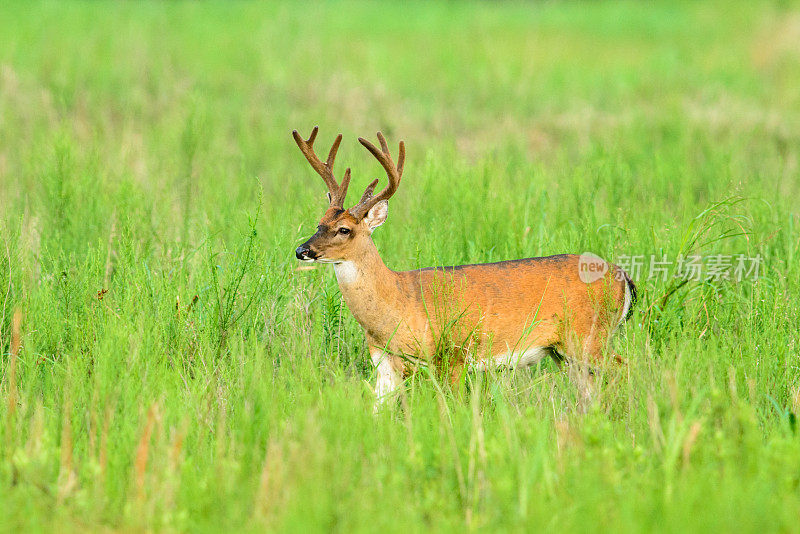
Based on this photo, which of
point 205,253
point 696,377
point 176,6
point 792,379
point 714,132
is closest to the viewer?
point 696,377

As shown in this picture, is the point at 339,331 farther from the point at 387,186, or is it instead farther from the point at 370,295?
A: the point at 387,186

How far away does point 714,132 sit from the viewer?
1020 centimetres

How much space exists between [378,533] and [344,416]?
673 mm

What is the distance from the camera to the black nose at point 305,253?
13.2 ft

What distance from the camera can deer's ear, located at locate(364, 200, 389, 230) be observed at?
4379 mm

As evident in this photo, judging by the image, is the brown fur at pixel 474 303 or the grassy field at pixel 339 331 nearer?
the grassy field at pixel 339 331

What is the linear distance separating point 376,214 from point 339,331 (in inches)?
25.1

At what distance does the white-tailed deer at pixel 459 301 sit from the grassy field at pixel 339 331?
155mm

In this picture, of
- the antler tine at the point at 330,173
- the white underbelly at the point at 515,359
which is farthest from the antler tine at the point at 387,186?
the white underbelly at the point at 515,359

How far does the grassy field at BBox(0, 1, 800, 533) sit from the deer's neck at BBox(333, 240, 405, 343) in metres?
0.27

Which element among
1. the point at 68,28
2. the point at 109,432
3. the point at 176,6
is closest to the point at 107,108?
the point at 68,28

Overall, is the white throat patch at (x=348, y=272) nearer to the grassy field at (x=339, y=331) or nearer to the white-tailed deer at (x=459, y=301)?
the white-tailed deer at (x=459, y=301)

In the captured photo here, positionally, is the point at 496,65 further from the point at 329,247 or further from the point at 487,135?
the point at 329,247

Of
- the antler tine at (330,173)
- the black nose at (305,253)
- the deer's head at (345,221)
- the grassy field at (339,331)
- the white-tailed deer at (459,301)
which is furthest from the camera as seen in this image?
the antler tine at (330,173)
